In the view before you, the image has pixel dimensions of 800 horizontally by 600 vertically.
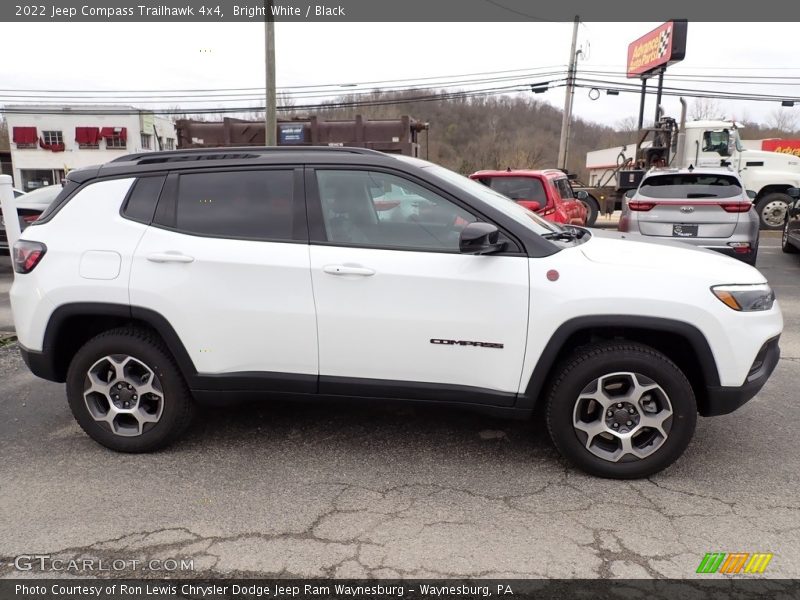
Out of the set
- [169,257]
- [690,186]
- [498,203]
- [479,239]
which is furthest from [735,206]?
[169,257]

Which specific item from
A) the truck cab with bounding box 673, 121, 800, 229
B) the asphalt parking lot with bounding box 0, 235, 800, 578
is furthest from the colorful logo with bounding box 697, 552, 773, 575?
the truck cab with bounding box 673, 121, 800, 229

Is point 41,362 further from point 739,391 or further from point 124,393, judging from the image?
point 739,391

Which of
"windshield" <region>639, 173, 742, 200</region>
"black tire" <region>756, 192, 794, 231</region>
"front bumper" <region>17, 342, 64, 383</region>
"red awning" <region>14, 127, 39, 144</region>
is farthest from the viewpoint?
"red awning" <region>14, 127, 39, 144</region>

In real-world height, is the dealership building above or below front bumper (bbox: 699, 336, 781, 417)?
above

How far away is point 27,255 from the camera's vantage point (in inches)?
145

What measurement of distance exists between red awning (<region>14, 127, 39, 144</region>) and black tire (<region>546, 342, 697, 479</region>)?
53138 mm

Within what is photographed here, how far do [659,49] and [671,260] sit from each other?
26.3m

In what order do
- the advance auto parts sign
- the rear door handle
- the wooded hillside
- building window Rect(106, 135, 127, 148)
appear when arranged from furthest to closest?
the wooded hillside, building window Rect(106, 135, 127, 148), the advance auto parts sign, the rear door handle

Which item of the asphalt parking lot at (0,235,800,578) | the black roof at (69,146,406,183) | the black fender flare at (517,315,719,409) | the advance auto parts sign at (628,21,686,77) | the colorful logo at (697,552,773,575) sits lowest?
the asphalt parking lot at (0,235,800,578)

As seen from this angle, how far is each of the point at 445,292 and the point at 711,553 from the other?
5.59 feet

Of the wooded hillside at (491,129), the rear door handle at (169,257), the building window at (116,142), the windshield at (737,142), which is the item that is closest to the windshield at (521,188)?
the rear door handle at (169,257)

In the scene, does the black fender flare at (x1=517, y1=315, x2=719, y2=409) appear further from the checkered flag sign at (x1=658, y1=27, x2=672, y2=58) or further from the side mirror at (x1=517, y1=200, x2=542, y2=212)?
the checkered flag sign at (x1=658, y1=27, x2=672, y2=58)

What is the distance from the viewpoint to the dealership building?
4647 cm

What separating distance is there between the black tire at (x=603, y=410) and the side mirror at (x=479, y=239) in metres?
0.75
